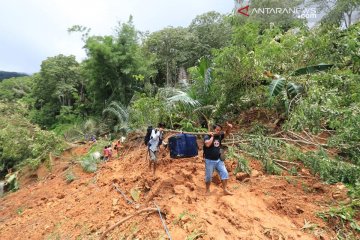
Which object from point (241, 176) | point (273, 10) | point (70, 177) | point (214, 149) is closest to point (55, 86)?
point (273, 10)

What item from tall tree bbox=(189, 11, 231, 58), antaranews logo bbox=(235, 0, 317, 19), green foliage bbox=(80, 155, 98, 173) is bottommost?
green foliage bbox=(80, 155, 98, 173)

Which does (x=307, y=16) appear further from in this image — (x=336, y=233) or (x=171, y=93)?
(x=336, y=233)

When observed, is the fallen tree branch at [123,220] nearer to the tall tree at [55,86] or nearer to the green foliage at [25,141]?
the green foliage at [25,141]

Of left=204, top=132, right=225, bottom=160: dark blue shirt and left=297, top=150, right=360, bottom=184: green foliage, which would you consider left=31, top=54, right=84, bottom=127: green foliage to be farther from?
left=297, top=150, right=360, bottom=184: green foliage

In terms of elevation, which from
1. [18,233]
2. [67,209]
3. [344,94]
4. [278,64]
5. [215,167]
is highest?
[278,64]

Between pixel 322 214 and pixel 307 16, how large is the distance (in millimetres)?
19183

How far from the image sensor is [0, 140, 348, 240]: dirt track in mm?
4699

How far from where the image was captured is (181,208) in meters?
5.10

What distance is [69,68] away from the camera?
89.0 ft

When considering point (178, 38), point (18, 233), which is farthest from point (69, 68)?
point (18, 233)

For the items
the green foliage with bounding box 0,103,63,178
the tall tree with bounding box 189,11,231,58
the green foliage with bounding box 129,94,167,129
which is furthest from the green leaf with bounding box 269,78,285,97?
the tall tree with bounding box 189,11,231,58

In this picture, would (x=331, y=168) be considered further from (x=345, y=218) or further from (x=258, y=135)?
(x=258, y=135)

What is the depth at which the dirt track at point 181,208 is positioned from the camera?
15.4 feet

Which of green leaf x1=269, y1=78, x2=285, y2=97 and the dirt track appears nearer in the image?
the dirt track
